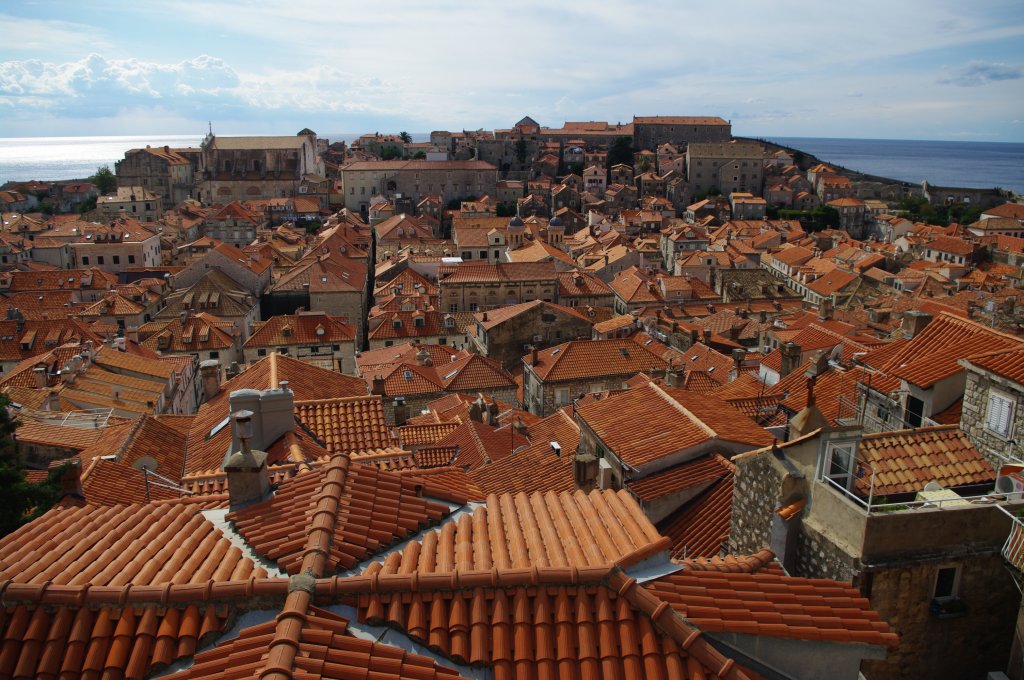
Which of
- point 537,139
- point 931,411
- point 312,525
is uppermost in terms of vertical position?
point 537,139

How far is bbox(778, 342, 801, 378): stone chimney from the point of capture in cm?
2056

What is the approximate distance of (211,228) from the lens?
77625 mm

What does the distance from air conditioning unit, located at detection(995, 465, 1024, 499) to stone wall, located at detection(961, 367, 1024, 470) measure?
0.90 m

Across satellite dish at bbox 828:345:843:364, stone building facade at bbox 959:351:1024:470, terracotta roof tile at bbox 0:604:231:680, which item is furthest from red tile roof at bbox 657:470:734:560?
satellite dish at bbox 828:345:843:364

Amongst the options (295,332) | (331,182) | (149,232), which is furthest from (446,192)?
(295,332)

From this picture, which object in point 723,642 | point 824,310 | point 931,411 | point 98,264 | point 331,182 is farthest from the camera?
point 331,182

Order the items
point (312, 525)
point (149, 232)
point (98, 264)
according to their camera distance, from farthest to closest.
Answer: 1. point (149, 232)
2. point (98, 264)
3. point (312, 525)

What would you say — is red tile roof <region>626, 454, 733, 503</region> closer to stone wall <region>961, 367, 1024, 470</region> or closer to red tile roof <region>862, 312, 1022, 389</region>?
red tile roof <region>862, 312, 1022, 389</region>

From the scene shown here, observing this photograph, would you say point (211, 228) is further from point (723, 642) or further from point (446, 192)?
point (723, 642)

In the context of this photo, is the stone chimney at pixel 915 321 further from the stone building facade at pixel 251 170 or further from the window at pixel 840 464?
the stone building facade at pixel 251 170

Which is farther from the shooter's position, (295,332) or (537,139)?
(537,139)

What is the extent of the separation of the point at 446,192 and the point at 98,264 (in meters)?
47.9

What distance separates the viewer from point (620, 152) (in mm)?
126438

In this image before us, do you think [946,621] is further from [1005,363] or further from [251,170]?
[251,170]
